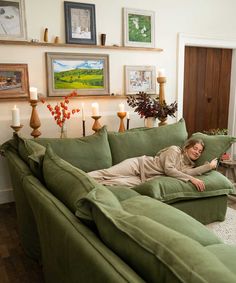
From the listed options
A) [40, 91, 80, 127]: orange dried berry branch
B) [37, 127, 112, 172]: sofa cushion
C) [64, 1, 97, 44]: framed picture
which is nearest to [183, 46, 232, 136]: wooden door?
[64, 1, 97, 44]: framed picture

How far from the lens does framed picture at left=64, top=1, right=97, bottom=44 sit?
11.3 ft

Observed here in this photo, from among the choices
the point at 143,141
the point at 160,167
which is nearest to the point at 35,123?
the point at 143,141

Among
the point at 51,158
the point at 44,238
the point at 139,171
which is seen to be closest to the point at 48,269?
the point at 44,238

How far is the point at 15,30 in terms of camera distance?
3.22 metres

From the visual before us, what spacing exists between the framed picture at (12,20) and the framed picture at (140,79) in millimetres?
1386

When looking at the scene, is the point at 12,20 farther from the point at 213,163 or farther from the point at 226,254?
the point at 226,254

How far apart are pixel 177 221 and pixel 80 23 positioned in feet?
9.31

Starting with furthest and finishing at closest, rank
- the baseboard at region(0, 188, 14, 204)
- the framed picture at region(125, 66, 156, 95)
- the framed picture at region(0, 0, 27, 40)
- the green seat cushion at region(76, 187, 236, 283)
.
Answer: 1. the framed picture at region(125, 66, 156, 95)
2. the baseboard at region(0, 188, 14, 204)
3. the framed picture at region(0, 0, 27, 40)
4. the green seat cushion at region(76, 187, 236, 283)

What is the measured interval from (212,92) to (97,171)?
10.1 feet

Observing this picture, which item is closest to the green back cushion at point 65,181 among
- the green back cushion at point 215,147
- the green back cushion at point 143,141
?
the green back cushion at point 143,141

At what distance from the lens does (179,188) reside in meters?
2.46

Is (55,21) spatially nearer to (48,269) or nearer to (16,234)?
(16,234)

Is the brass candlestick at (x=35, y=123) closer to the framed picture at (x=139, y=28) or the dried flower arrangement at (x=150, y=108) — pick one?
the dried flower arrangement at (x=150, y=108)

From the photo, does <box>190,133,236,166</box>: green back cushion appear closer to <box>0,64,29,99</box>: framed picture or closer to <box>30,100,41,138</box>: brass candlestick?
<box>30,100,41,138</box>: brass candlestick
